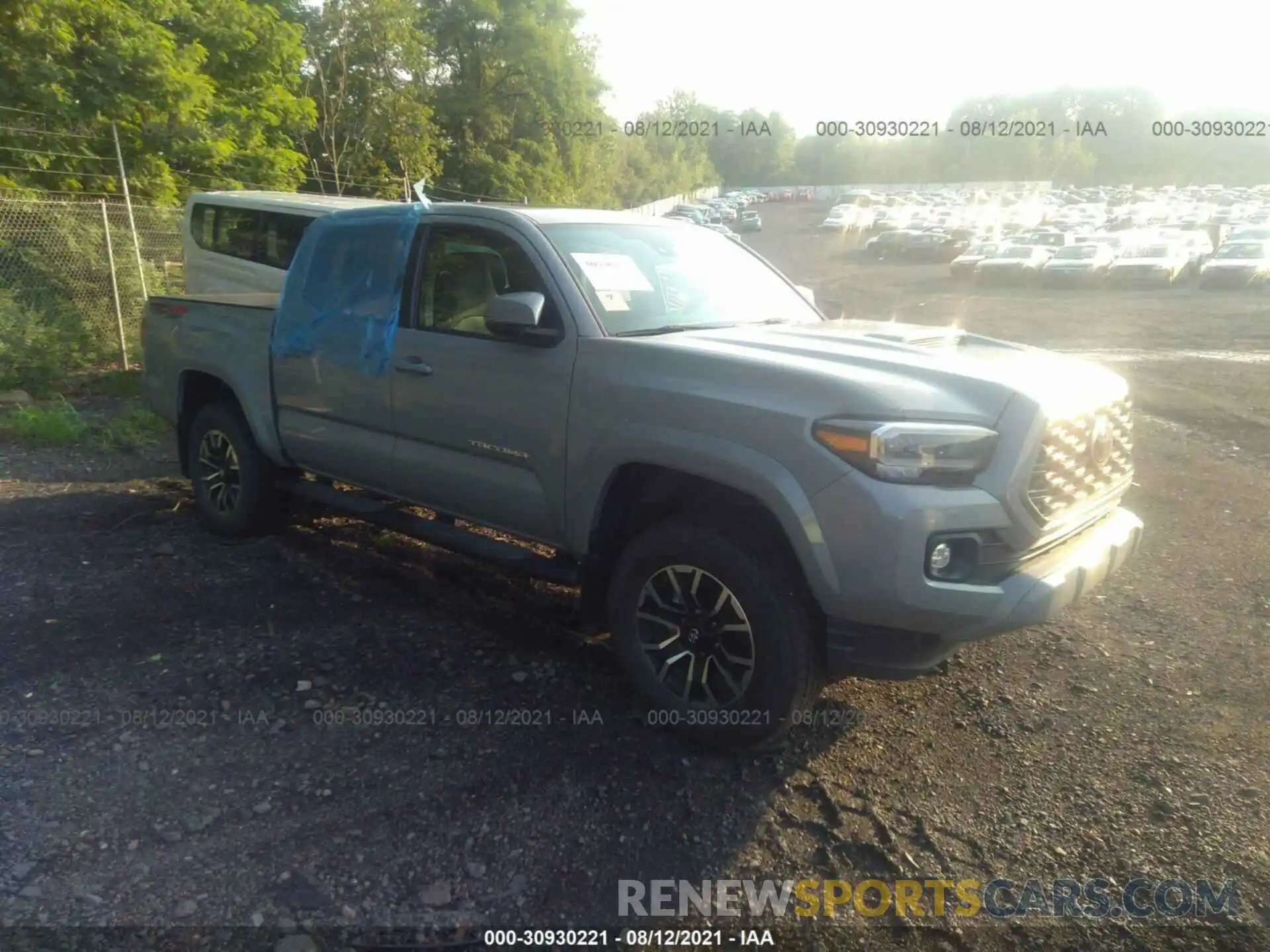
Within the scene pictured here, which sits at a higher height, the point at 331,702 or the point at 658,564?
the point at 658,564

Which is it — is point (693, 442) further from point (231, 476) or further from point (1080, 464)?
point (231, 476)

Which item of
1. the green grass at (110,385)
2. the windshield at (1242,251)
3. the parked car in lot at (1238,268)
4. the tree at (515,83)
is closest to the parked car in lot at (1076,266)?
the parked car in lot at (1238,268)

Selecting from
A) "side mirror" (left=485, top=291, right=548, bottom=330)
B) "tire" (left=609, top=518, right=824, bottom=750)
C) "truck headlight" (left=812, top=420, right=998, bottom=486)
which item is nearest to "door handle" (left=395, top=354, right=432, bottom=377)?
"side mirror" (left=485, top=291, right=548, bottom=330)

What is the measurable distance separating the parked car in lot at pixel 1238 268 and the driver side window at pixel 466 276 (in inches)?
1076

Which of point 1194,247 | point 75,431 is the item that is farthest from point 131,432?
point 1194,247

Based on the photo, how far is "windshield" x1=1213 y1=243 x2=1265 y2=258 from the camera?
26875 millimetres

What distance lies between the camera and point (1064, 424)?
3236 mm

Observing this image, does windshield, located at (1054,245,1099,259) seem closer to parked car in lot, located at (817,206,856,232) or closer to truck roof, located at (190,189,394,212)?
truck roof, located at (190,189,394,212)

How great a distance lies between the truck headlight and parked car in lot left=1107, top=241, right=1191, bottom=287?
28.1 metres

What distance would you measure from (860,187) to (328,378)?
3773 inches

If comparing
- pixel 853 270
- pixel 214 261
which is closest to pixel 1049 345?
pixel 214 261

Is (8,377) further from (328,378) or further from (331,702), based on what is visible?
(331,702)

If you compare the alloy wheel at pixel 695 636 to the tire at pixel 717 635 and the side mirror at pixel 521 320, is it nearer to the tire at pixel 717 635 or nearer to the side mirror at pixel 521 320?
the tire at pixel 717 635

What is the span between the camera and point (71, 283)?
432 inches
